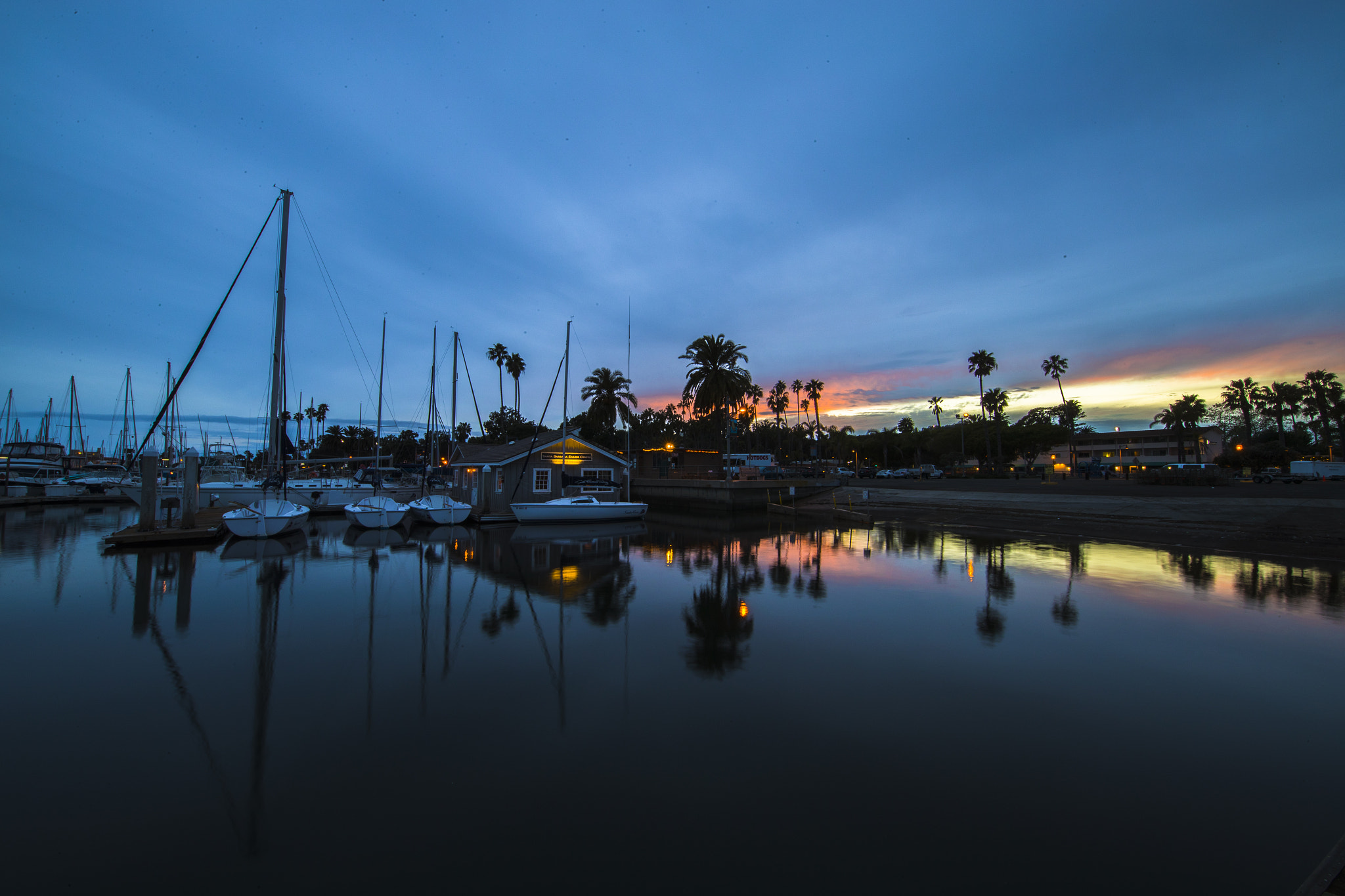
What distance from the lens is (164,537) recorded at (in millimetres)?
17953

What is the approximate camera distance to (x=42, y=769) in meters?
5.04

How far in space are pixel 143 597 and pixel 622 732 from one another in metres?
11.8

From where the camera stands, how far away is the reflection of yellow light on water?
544 inches

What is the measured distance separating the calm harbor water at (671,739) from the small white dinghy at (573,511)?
12769mm

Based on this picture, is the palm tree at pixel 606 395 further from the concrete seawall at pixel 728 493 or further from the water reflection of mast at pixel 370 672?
the water reflection of mast at pixel 370 672

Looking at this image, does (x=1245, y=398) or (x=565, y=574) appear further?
(x=1245, y=398)

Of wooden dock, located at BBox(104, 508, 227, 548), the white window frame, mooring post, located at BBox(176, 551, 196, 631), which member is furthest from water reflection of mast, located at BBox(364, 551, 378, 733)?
the white window frame

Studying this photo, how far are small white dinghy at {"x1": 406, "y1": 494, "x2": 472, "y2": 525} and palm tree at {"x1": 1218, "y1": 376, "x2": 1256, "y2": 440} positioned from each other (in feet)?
293

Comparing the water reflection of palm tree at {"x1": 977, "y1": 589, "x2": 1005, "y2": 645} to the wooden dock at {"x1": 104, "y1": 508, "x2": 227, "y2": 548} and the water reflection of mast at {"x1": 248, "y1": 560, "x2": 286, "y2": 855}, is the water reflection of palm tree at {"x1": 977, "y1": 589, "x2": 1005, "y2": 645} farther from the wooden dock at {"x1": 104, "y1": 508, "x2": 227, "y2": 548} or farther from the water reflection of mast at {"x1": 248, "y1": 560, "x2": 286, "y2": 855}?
the wooden dock at {"x1": 104, "y1": 508, "x2": 227, "y2": 548}

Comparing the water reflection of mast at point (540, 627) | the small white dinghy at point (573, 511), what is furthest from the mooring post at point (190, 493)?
the water reflection of mast at point (540, 627)

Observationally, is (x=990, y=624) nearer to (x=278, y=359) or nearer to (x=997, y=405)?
(x=278, y=359)

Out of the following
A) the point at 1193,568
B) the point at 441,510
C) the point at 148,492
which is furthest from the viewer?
the point at 441,510

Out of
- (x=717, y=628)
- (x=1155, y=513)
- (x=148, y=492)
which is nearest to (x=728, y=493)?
(x=1155, y=513)

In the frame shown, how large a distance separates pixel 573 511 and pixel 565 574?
10.9 metres
